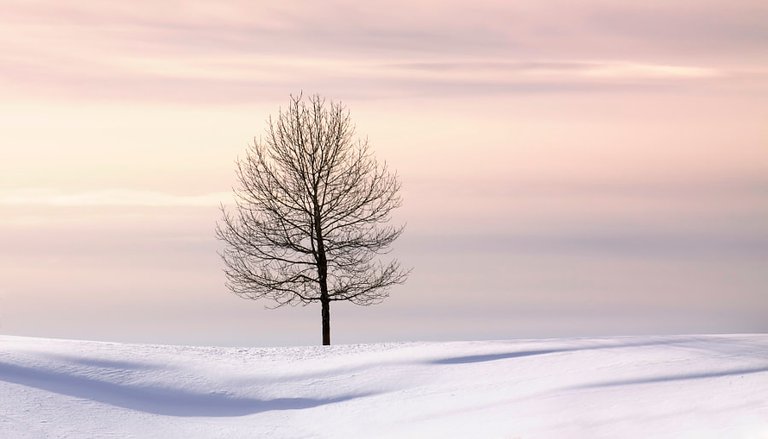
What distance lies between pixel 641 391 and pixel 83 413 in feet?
24.2

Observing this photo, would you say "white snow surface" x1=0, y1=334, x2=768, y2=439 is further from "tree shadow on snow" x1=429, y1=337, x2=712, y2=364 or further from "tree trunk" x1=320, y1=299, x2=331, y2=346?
"tree trunk" x1=320, y1=299, x2=331, y2=346

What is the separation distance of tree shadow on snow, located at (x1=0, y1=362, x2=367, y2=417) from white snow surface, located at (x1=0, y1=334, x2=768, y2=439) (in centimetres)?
3

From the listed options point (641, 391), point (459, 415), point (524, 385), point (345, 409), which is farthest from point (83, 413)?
point (641, 391)

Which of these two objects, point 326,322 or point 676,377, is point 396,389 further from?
point 326,322

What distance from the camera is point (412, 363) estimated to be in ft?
50.4

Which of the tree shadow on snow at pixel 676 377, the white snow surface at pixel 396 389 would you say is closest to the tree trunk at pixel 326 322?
the white snow surface at pixel 396 389

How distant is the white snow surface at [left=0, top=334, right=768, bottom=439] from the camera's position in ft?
38.2

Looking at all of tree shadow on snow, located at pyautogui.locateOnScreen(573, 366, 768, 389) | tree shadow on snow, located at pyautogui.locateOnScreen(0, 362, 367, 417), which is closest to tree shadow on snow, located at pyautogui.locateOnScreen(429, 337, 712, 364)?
tree shadow on snow, located at pyautogui.locateOnScreen(0, 362, 367, 417)

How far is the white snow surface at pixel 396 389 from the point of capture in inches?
458

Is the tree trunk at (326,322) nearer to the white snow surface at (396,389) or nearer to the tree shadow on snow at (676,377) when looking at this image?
the white snow surface at (396,389)

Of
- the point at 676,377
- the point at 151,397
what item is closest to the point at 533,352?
the point at 676,377

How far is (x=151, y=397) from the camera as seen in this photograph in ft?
46.9

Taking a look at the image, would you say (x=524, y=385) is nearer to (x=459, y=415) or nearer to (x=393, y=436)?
(x=459, y=415)

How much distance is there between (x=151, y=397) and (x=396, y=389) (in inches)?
144
